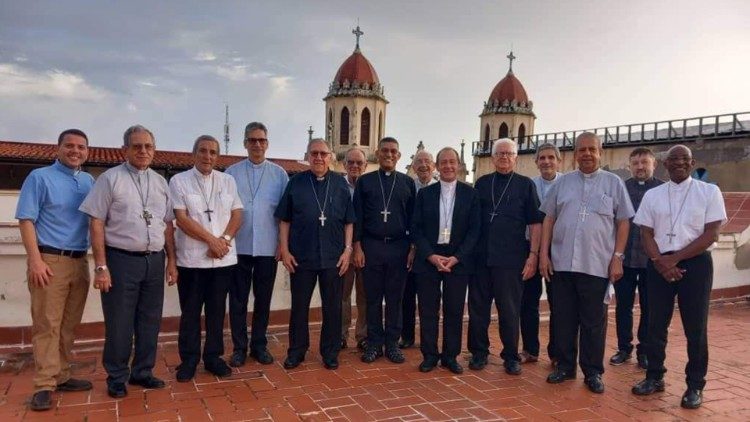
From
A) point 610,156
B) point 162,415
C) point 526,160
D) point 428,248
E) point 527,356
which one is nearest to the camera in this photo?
point 162,415

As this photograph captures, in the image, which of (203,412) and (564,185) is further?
(564,185)

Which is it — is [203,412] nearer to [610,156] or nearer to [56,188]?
[56,188]

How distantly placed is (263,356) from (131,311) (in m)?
1.31

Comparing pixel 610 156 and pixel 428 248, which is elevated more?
pixel 610 156

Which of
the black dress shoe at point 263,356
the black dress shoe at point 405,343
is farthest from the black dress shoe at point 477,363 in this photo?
the black dress shoe at point 263,356

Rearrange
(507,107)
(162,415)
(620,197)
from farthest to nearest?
(507,107) < (620,197) < (162,415)

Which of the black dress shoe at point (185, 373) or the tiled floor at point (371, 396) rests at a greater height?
the black dress shoe at point (185, 373)

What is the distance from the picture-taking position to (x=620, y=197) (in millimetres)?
4543

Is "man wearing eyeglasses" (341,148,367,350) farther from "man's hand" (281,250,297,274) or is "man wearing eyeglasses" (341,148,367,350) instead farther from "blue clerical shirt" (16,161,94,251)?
"blue clerical shirt" (16,161,94,251)

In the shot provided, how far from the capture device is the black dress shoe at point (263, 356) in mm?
5008

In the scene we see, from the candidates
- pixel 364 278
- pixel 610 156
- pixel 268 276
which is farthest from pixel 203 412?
pixel 610 156

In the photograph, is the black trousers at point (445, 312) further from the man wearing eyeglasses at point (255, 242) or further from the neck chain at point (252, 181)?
the neck chain at point (252, 181)

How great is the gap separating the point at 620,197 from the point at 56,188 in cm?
439

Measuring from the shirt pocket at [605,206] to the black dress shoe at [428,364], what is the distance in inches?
77.0
